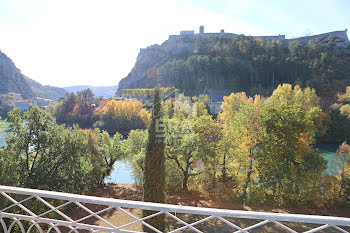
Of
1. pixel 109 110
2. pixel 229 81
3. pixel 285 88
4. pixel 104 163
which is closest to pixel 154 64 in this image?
pixel 229 81

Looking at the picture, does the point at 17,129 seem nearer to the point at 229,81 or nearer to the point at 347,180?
the point at 347,180

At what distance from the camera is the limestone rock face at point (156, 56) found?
2723 inches

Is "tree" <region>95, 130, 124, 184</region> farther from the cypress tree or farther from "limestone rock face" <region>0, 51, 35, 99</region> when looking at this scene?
"limestone rock face" <region>0, 51, 35, 99</region>

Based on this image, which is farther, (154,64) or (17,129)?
(154,64)

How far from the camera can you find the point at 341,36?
5622cm

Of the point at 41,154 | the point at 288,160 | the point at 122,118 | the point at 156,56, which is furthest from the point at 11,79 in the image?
the point at 288,160

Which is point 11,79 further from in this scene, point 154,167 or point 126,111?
point 154,167

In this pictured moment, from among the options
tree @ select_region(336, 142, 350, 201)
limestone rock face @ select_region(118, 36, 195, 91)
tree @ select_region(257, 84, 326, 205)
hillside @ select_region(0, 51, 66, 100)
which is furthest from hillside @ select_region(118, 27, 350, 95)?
hillside @ select_region(0, 51, 66, 100)

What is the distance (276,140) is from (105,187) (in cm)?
1002

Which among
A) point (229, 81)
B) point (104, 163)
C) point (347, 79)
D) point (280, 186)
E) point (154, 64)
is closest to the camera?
point (280, 186)

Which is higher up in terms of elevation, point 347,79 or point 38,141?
point 347,79

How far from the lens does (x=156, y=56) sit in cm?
7125

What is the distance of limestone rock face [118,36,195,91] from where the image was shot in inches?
2723

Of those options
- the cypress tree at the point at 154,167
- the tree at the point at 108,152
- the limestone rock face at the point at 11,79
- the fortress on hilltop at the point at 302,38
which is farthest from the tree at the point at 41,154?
the limestone rock face at the point at 11,79
